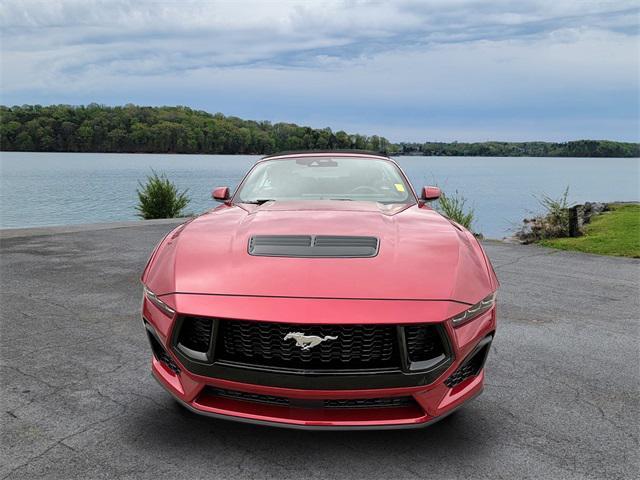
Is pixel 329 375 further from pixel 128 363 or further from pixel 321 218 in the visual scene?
pixel 128 363

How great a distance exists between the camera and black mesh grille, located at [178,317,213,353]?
98.3 inches

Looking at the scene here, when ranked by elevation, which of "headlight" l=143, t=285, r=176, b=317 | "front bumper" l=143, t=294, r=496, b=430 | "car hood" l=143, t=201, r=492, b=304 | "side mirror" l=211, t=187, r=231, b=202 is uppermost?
"side mirror" l=211, t=187, r=231, b=202

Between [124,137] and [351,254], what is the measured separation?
55.7 m

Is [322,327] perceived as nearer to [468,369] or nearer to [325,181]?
[468,369]

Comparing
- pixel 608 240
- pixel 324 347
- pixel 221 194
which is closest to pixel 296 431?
pixel 324 347

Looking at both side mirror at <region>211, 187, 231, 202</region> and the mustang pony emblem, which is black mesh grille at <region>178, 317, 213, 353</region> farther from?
side mirror at <region>211, 187, 231, 202</region>

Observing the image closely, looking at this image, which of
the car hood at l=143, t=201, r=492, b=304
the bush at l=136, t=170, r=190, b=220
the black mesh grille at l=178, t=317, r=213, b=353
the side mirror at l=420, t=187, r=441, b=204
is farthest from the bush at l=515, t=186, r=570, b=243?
the black mesh grille at l=178, t=317, r=213, b=353

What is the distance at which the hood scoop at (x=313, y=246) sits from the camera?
8.96ft

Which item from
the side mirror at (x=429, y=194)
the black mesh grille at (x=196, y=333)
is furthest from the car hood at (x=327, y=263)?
the side mirror at (x=429, y=194)

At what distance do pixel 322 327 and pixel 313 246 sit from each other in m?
0.56

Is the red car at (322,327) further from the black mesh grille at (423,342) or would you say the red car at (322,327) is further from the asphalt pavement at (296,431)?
the asphalt pavement at (296,431)

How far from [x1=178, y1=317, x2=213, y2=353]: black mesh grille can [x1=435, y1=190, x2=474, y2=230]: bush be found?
1045 cm

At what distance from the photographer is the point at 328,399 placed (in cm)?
239

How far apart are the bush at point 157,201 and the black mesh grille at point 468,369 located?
48.0 ft
